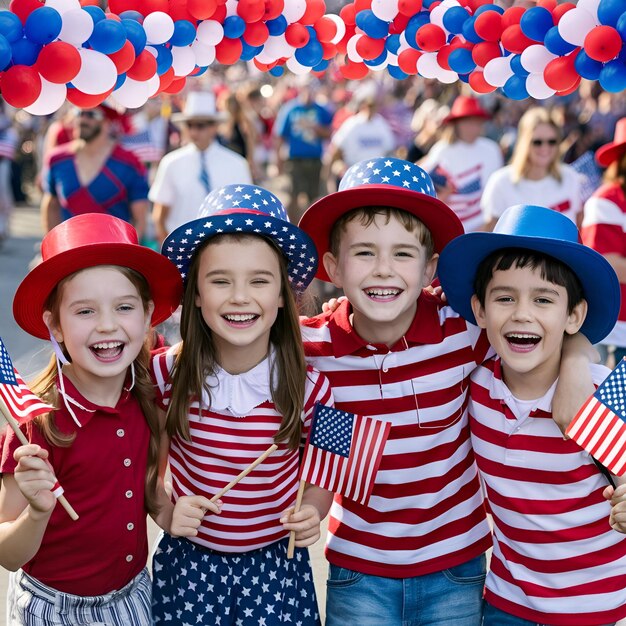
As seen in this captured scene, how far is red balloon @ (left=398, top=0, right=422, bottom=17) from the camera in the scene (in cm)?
390

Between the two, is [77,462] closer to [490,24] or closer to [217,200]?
[217,200]

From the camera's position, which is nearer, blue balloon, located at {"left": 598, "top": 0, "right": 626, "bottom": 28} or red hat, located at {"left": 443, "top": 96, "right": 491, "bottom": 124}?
blue balloon, located at {"left": 598, "top": 0, "right": 626, "bottom": 28}

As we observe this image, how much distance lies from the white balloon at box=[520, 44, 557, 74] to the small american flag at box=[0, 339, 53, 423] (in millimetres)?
1991

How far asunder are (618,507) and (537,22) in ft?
5.51

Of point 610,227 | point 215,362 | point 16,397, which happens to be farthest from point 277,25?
point 610,227

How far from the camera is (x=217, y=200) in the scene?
336 centimetres

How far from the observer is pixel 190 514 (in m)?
3.13

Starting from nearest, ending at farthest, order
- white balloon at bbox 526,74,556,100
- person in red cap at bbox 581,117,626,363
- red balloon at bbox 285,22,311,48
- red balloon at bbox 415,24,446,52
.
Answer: white balloon at bbox 526,74,556,100 → red balloon at bbox 415,24,446,52 → red balloon at bbox 285,22,311,48 → person in red cap at bbox 581,117,626,363

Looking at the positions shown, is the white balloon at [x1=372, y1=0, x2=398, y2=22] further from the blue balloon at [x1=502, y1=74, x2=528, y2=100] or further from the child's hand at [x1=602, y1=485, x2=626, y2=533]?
the child's hand at [x1=602, y1=485, x2=626, y2=533]

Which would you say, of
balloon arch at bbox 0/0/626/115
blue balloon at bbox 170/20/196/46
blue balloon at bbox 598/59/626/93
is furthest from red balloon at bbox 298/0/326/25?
blue balloon at bbox 598/59/626/93

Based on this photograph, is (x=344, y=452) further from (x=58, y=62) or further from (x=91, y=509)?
(x=58, y=62)

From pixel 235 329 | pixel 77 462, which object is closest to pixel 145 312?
pixel 235 329

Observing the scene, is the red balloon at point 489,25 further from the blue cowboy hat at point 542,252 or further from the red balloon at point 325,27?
the blue cowboy hat at point 542,252

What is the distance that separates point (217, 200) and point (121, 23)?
655mm
